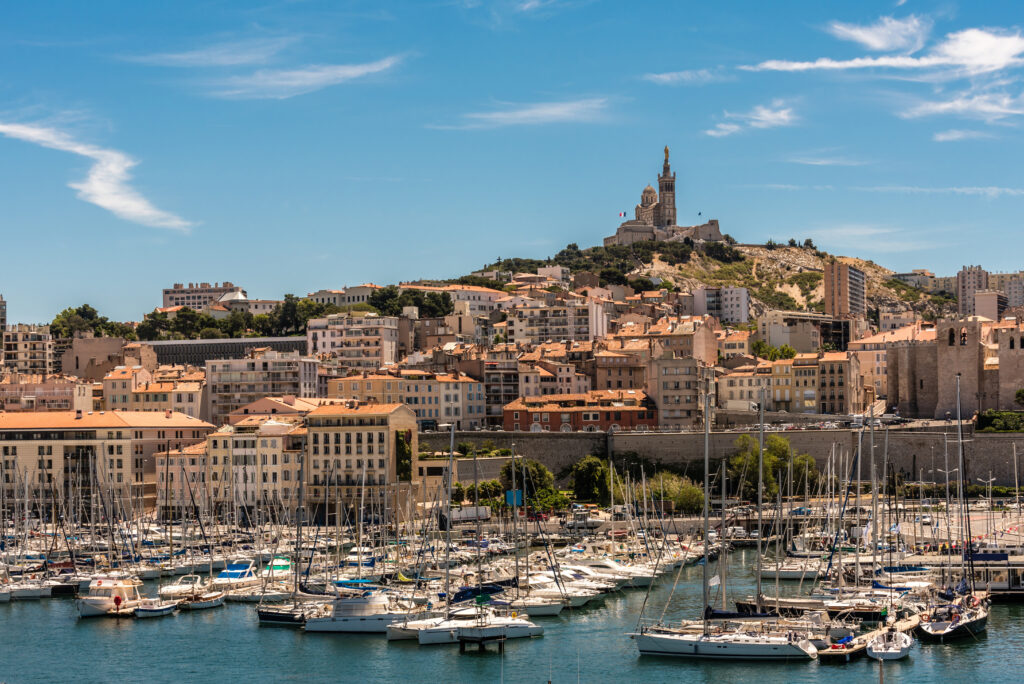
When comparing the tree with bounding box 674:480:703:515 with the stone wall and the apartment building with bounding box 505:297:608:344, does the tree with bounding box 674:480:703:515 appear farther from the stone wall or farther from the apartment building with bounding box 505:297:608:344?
the apartment building with bounding box 505:297:608:344

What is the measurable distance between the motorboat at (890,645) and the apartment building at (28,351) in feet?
293

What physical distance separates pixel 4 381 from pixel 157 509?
3547cm

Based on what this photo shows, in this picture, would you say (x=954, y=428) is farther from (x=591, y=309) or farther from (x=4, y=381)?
(x=4, y=381)

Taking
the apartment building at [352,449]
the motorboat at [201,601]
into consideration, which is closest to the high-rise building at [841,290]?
the apartment building at [352,449]

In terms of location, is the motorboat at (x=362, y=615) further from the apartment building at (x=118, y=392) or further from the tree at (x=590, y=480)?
the apartment building at (x=118, y=392)

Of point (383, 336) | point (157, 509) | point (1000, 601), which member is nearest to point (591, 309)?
point (383, 336)

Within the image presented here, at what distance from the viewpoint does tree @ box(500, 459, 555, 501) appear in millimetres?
69625

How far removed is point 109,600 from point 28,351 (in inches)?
2877

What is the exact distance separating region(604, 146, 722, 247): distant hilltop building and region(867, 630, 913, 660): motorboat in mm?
127439

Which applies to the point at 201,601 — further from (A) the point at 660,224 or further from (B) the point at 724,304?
(A) the point at 660,224

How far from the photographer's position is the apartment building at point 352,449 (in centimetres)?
7006

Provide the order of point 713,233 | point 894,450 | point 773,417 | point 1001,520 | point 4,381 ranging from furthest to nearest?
point 713,233
point 4,381
point 773,417
point 894,450
point 1001,520

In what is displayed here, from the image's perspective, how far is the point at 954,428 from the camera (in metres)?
76.0

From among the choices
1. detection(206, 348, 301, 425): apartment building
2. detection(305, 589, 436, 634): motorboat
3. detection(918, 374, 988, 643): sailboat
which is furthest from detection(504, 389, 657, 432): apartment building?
detection(918, 374, 988, 643): sailboat
